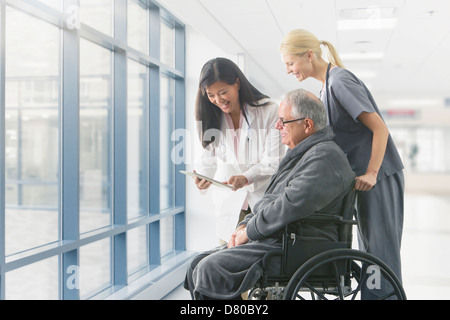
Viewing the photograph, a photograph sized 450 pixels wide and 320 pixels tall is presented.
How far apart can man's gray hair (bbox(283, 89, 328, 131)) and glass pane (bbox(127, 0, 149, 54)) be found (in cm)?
236

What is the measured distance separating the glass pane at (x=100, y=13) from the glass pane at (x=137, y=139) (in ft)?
1.22

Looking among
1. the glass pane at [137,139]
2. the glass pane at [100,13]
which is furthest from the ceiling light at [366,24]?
the glass pane at [100,13]

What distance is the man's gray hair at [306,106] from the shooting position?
1.82m

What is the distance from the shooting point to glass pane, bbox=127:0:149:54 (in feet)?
12.8

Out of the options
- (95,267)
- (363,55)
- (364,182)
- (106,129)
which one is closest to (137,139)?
(95,267)

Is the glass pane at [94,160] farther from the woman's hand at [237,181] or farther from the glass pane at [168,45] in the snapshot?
the woman's hand at [237,181]

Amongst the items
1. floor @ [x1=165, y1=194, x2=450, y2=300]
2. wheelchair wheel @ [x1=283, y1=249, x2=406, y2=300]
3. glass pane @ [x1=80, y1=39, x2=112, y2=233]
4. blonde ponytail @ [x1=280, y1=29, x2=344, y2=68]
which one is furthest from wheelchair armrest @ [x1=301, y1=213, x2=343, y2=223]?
glass pane @ [x1=80, y1=39, x2=112, y2=233]

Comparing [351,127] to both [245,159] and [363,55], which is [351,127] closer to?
[245,159]

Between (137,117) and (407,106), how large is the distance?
8.08 meters

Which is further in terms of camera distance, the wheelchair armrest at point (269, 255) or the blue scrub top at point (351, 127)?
the blue scrub top at point (351, 127)

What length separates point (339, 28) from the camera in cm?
445

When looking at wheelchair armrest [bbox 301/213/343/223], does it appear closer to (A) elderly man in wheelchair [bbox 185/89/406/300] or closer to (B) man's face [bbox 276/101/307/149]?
(A) elderly man in wheelchair [bbox 185/89/406/300]

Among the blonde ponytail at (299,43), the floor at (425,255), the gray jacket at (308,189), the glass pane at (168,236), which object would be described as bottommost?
the floor at (425,255)
